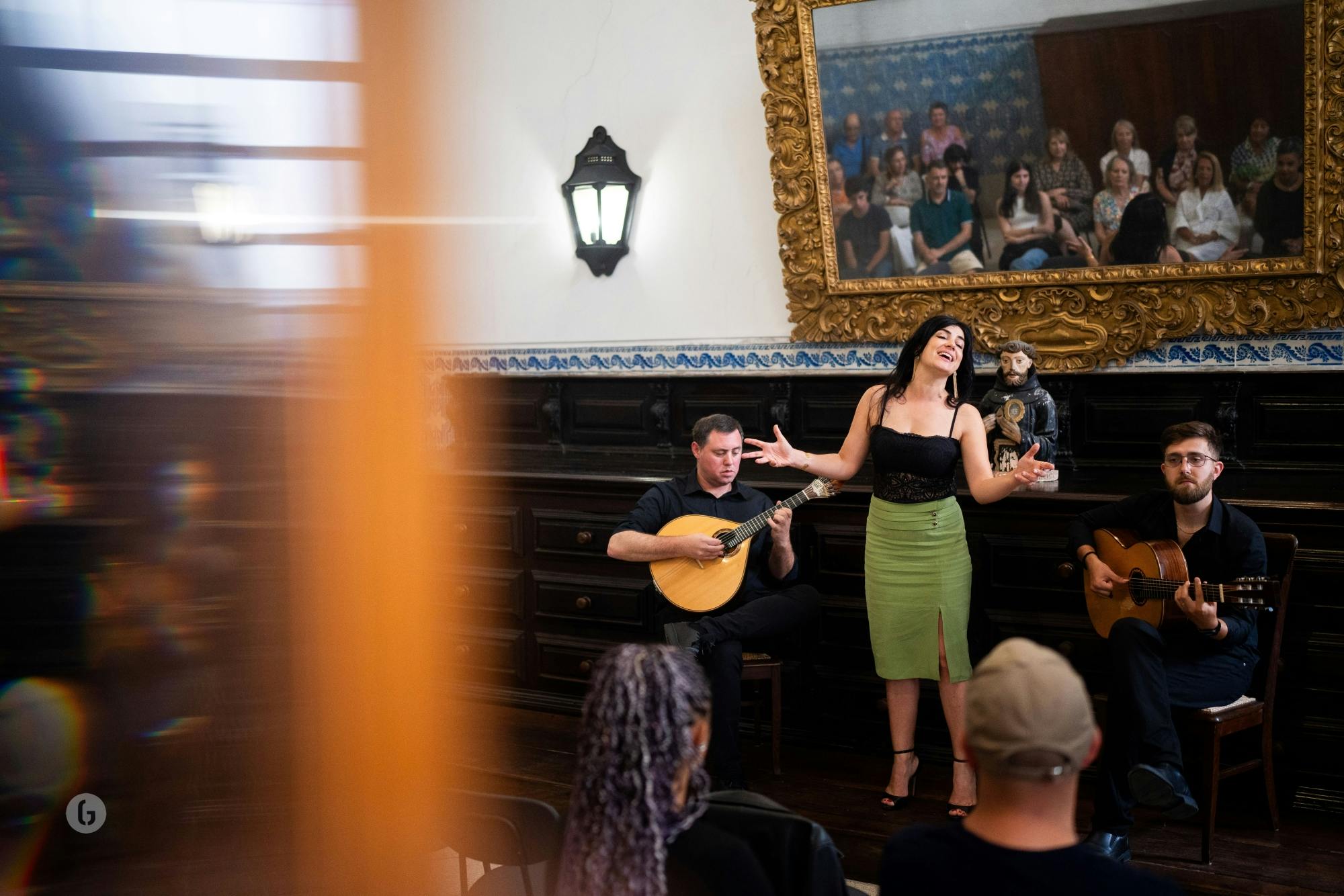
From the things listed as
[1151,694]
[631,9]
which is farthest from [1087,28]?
[1151,694]

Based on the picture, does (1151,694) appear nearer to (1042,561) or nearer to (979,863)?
(1042,561)

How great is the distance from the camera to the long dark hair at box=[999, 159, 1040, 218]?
449 centimetres

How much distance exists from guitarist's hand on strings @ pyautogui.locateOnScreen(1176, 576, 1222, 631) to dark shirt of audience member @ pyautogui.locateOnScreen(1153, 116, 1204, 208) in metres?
1.61

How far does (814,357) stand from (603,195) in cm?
132

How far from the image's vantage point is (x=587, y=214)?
5.55 metres

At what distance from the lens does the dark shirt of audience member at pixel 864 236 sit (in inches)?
190

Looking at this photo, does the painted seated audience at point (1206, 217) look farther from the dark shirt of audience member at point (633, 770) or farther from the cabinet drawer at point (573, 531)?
the dark shirt of audience member at point (633, 770)

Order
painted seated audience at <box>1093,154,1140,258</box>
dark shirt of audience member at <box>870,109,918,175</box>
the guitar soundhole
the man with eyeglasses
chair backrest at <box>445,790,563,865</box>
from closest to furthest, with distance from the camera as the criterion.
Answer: chair backrest at <box>445,790,563,865</box> → the man with eyeglasses → the guitar soundhole → painted seated audience at <box>1093,154,1140,258</box> → dark shirt of audience member at <box>870,109,918,175</box>

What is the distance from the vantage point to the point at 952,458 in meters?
3.77

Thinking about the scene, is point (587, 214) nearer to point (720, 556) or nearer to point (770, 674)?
point (720, 556)

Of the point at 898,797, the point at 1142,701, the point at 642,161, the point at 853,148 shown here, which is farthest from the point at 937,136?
A: the point at 898,797

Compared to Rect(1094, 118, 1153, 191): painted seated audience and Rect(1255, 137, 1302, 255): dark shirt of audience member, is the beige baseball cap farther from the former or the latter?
Rect(1094, 118, 1153, 191): painted seated audience

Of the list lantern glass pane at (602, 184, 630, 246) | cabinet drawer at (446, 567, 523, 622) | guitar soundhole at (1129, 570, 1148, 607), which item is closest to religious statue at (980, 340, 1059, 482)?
guitar soundhole at (1129, 570, 1148, 607)

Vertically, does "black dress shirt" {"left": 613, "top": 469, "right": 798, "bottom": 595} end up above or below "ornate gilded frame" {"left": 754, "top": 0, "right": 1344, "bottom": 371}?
below
